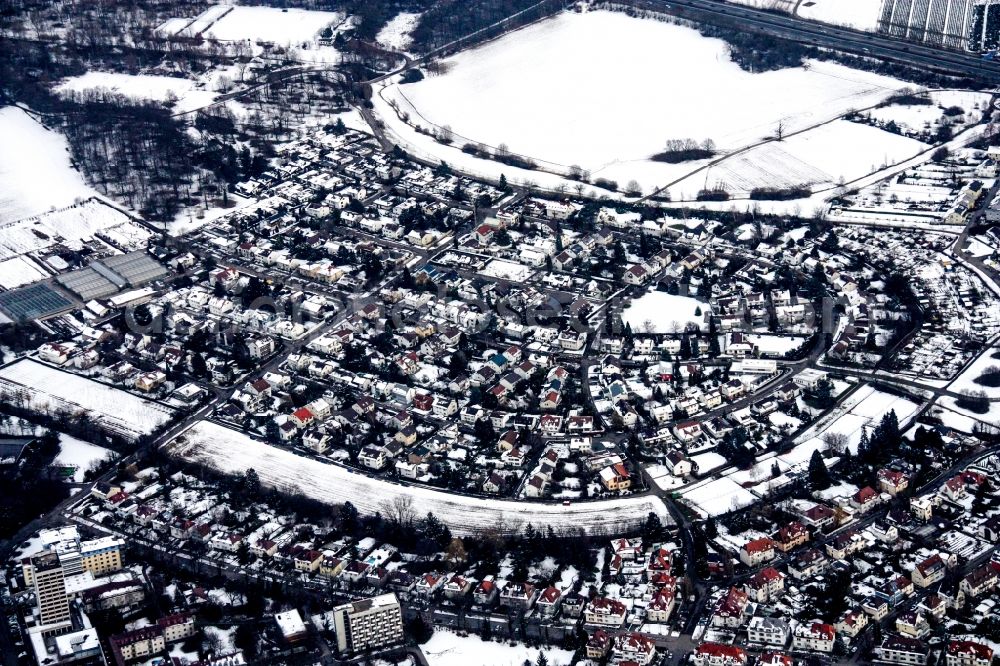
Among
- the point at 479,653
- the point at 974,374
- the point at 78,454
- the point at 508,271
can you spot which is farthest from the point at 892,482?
the point at 78,454

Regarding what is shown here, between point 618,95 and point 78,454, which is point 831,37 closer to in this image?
point 618,95

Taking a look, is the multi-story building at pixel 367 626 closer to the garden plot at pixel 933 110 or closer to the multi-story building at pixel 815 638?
the multi-story building at pixel 815 638

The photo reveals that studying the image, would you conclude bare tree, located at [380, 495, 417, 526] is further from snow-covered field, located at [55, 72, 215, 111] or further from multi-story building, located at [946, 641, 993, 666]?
snow-covered field, located at [55, 72, 215, 111]

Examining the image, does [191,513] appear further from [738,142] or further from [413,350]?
[738,142]

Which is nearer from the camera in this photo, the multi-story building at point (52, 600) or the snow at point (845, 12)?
the multi-story building at point (52, 600)

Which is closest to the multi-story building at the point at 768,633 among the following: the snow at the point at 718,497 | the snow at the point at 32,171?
the snow at the point at 718,497
